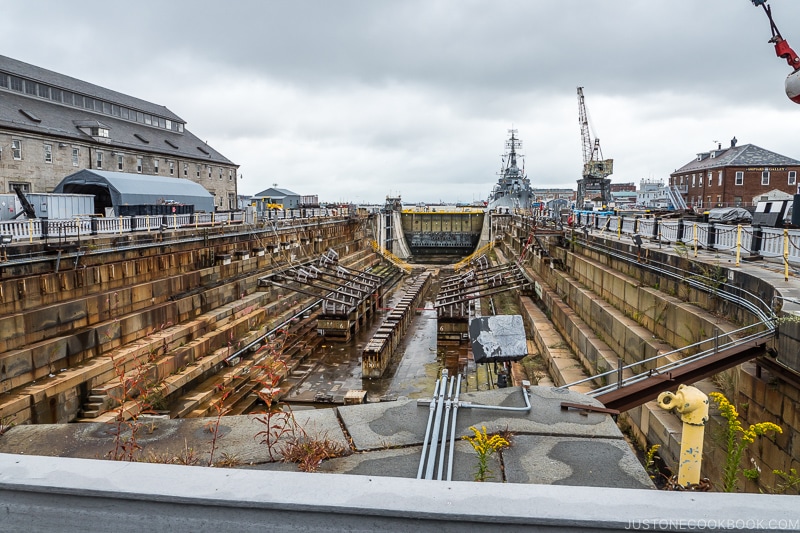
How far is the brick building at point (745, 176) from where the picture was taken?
44.2 meters

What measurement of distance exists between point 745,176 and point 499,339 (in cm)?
4895

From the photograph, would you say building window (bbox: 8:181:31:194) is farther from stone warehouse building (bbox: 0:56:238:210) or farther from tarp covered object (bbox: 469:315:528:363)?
tarp covered object (bbox: 469:315:528:363)

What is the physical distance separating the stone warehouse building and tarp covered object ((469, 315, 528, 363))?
35368 millimetres

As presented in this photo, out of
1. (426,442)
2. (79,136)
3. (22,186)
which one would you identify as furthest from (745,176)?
(22,186)

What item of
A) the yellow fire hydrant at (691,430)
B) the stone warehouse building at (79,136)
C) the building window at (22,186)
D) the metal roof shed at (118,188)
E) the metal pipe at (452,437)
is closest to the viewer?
the metal pipe at (452,437)

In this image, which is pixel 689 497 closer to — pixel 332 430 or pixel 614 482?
pixel 614 482

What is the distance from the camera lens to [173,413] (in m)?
13.9

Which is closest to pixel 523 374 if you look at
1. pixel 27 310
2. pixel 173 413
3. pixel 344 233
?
pixel 173 413

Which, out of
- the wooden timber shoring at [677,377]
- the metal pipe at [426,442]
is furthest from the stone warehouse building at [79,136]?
the wooden timber shoring at [677,377]

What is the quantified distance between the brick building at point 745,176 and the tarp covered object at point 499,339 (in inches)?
1696

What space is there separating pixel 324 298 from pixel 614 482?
2047 cm

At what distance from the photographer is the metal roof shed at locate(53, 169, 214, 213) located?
1077 inches
